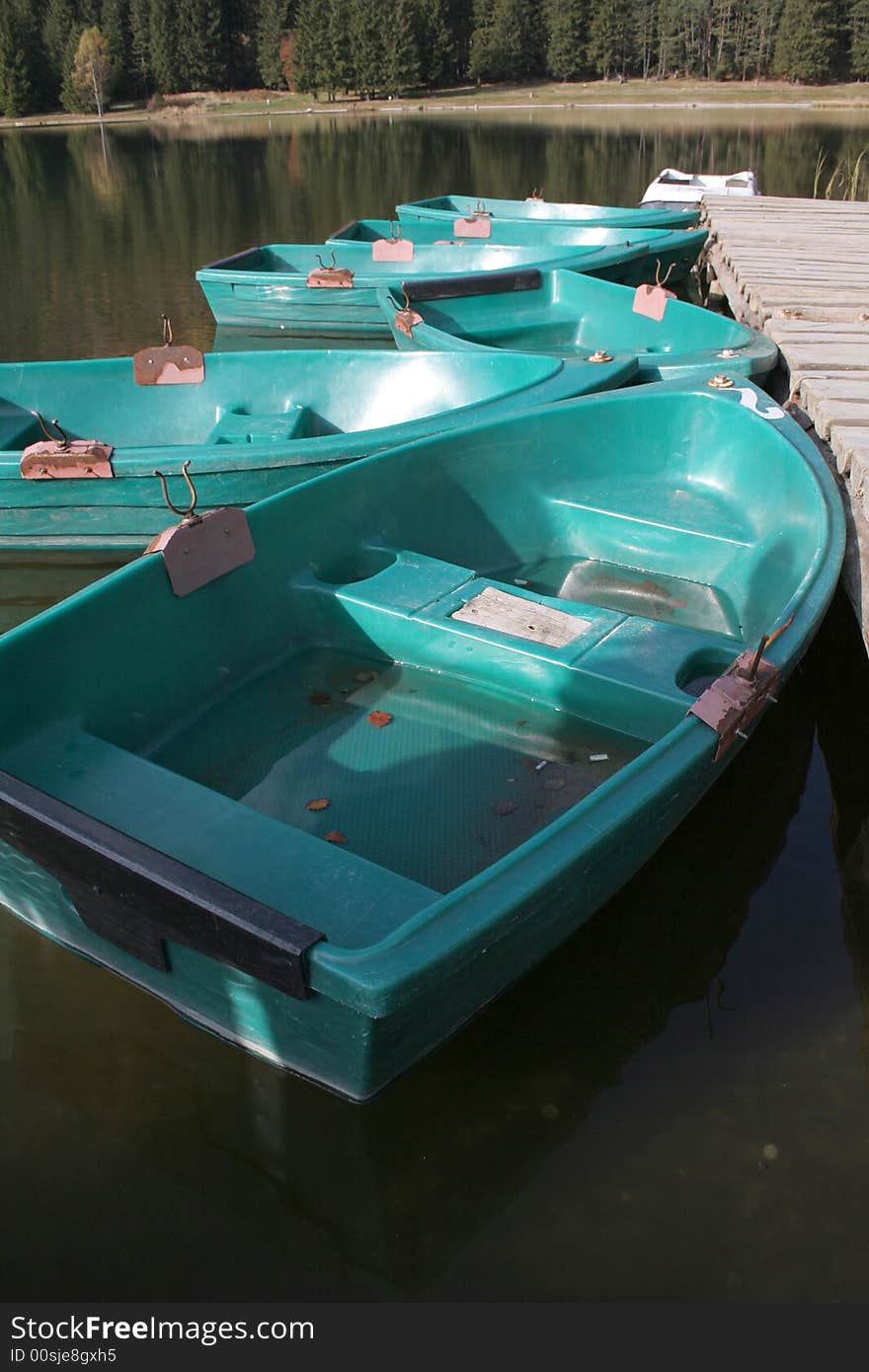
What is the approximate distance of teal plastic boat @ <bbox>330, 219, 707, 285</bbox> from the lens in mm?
8266

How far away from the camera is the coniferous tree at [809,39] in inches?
1702

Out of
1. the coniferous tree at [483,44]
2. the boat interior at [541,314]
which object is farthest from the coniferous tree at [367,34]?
the boat interior at [541,314]

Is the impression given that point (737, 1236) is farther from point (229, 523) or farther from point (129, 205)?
point (129, 205)

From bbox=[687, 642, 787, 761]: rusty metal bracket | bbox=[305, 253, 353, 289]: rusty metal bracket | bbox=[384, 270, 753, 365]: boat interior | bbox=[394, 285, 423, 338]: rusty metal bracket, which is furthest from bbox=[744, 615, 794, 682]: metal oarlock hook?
bbox=[305, 253, 353, 289]: rusty metal bracket

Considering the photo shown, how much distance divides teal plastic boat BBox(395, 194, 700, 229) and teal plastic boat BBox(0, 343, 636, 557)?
5.39 m

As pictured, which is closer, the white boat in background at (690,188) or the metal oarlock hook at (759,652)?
the metal oarlock hook at (759,652)

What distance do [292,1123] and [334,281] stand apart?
749 centimetres

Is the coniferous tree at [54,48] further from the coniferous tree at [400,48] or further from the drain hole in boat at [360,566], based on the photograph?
the drain hole in boat at [360,566]

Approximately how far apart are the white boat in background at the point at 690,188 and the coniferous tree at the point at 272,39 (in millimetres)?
46279

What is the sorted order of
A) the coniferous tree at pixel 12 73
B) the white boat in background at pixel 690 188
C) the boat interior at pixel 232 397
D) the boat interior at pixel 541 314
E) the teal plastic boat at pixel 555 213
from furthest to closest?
1. the coniferous tree at pixel 12 73
2. the white boat in background at pixel 690 188
3. the teal plastic boat at pixel 555 213
4. the boat interior at pixel 541 314
5. the boat interior at pixel 232 397

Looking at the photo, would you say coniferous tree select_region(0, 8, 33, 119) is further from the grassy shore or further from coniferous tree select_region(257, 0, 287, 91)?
coniferous tree select_region(257, 0, 287, 91)

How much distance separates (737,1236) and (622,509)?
2955 millimetres

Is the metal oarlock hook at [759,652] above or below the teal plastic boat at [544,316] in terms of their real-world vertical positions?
below

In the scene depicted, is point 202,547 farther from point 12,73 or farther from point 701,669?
point 12,73
